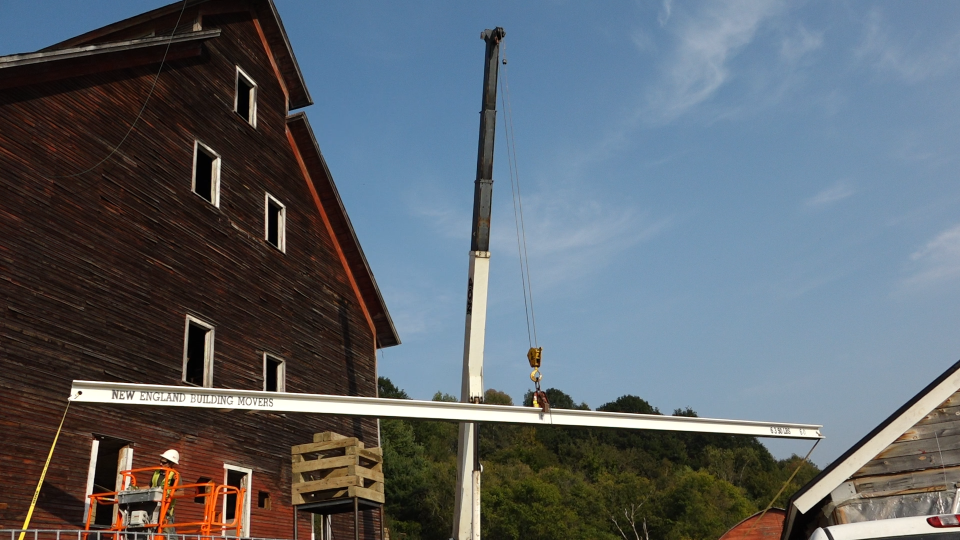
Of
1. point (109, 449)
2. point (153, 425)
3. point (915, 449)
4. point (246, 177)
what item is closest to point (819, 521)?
point (915, 449)

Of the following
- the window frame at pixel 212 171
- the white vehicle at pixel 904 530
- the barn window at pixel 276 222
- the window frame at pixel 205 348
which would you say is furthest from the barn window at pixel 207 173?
the white vehicle at pixel 904 530

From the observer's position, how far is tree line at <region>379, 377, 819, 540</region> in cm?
6981

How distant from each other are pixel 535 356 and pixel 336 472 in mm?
4541

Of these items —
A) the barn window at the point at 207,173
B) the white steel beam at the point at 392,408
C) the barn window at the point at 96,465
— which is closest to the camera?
the white steel beam at the point at 392,408

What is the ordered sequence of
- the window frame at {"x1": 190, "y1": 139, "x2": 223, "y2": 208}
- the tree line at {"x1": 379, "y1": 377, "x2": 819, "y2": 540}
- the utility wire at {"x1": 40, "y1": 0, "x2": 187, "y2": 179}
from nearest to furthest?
the utility wire at {"x1": 40, "y1": 0, "x2": 187, "y2": 179}, the window frame at {"x1": 190, "y1": 139, "x2": 223, "y2": 208}, the tree line at {"x1": 379, "y1": 377, "x2": 819, "y2": 540}

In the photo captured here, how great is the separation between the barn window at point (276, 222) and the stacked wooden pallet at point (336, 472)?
5933mm

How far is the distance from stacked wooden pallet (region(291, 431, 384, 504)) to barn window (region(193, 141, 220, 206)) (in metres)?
6.03

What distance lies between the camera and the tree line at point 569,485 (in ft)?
229

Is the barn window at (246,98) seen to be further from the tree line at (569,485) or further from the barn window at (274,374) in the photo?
the tree line at (569,485)

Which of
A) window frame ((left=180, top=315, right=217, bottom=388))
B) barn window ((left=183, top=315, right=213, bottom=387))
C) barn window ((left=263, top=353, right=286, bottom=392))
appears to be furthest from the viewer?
barn window ((left=263, top=353, right=286, bottom=392))

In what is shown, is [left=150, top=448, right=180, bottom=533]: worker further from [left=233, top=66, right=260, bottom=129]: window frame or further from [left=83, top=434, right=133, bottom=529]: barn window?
[left=233, top=66, right=260, bottom=129]: window frame

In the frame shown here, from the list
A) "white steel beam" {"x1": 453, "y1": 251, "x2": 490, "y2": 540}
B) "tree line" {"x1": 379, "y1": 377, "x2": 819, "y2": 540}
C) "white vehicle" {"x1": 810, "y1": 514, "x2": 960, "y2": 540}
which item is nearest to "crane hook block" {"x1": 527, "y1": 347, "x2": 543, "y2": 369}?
"white steel beam" {"x1": 453, "y1": 251, "x2": 490, "y2": 540}

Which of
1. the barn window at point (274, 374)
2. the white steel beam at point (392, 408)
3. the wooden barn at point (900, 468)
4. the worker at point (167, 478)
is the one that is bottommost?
the wooden barn at point (900, 468)

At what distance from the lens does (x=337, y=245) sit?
81.0ft
